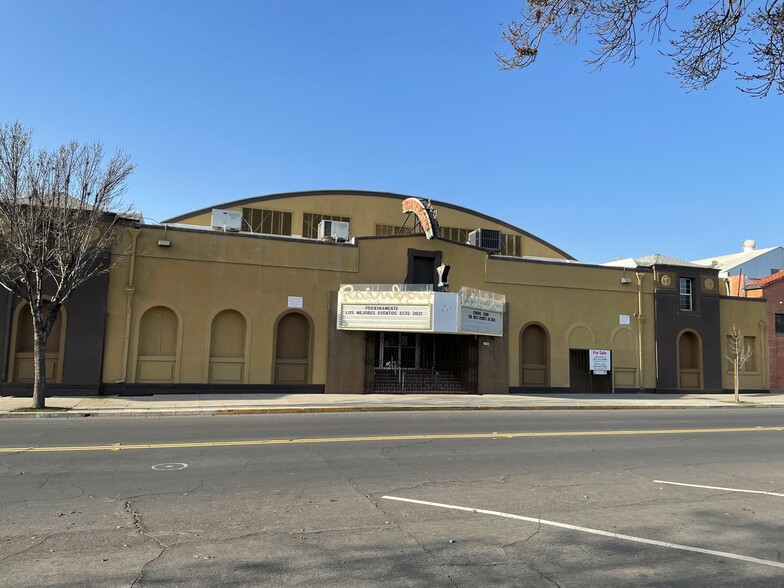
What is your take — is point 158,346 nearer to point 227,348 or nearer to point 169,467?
point 227,348

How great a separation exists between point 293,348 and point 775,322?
25.7m

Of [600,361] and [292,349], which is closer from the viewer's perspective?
→ [292,349]

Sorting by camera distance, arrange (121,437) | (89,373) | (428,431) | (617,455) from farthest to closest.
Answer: (89,373) → (428,431) → (121,437) → (617,455)

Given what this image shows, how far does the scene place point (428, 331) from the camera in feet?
69.3

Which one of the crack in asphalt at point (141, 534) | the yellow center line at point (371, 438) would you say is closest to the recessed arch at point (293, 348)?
the yellow center line at point (371, 438)

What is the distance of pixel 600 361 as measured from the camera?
25.3 m

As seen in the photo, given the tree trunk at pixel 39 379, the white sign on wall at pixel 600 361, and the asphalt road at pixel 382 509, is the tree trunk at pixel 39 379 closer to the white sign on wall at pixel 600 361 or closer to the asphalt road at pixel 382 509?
the asphalt road at pixel 382 509

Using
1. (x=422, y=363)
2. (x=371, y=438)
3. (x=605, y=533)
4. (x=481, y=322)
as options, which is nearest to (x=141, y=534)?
(x=605, y=533)

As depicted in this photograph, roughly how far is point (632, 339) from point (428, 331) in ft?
36.8

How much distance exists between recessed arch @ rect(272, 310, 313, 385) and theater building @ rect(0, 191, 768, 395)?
0.04 metres

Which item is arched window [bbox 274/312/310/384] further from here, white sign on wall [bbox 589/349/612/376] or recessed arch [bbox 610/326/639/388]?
recessed arch [bbox 610/326/639/388]

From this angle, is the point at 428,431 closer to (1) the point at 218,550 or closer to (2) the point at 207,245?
(1) the point at 218,550

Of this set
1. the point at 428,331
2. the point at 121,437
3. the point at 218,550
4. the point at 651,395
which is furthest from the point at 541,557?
the point at 651,395

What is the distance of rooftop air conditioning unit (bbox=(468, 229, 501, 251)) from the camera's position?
97.0ft
